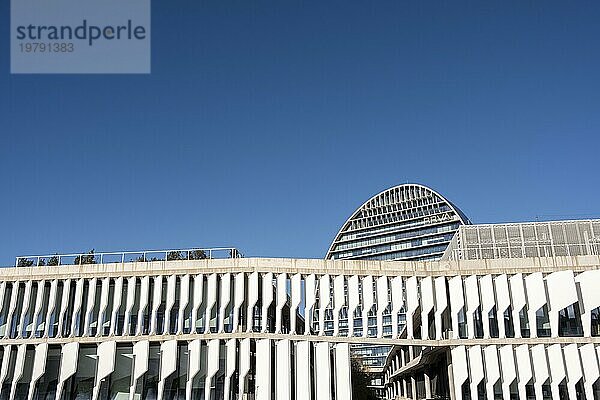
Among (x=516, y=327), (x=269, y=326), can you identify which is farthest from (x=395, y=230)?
(x=269, y=326)

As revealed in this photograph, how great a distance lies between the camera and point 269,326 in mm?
44750

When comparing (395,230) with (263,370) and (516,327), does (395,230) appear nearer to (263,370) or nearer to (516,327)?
(516,327)

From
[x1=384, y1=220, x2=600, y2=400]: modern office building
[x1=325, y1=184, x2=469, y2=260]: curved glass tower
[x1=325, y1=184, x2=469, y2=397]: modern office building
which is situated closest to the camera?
[x1=384, y1=220, x2=600, y2=400]: modern office building

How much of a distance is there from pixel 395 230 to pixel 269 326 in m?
101

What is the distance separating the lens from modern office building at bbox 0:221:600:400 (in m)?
41.6

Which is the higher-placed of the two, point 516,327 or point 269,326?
point 269,326

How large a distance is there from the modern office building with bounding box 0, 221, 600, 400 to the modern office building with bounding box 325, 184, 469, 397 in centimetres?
8082

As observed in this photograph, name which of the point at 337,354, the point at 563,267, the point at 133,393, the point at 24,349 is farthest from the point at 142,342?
the point at 563,267

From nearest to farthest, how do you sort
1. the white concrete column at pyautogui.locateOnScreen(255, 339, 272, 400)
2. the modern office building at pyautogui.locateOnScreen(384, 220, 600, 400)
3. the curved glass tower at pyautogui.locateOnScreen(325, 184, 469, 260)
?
the modern office building at pyautogui.locateOnScreen(384, 220, 600, 400) < the white concrete column at pyautogui.locateOnScreen(255, 339, 272, 400) < the curved glass tower at pyautogui.locateOnScreen(325, 184, 469, 260)

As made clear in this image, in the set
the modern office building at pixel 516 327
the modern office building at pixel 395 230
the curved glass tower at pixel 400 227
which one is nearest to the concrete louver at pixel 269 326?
the modern office building at pixel 516 327

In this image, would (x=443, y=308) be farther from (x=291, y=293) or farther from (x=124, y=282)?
(x=124, y=282)

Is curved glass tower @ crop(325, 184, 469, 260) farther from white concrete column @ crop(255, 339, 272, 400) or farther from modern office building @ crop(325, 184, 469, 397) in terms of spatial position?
white concrete column @ crop(255, 339, 272, 400)

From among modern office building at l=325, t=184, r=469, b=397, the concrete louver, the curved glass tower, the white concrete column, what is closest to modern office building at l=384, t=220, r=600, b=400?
the concrete louver

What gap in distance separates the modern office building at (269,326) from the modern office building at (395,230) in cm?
8082
